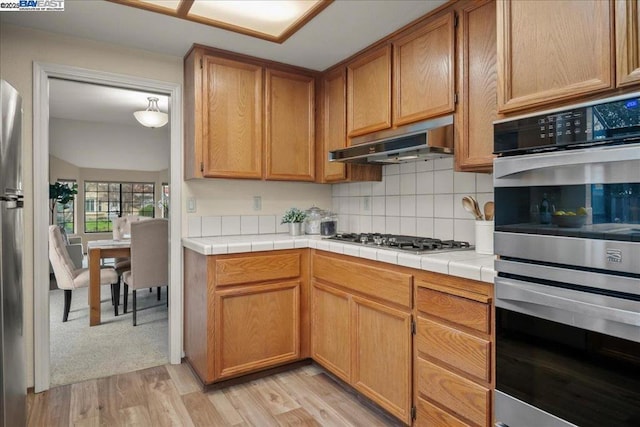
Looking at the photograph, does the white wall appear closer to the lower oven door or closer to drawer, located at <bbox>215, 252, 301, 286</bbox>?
drawer, located at <bbox>215, 252, 301, 286</bbox>

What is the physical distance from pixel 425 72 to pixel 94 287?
3500mm

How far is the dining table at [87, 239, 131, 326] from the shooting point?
351 cm

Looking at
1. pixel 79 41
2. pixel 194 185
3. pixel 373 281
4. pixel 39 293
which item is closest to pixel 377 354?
pixel 373 281

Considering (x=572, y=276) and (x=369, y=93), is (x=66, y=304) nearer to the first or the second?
(x=369, y=93)

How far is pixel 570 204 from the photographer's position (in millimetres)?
1147

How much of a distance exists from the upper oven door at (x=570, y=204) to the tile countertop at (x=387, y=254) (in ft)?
0.55

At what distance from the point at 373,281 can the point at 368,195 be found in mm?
1096

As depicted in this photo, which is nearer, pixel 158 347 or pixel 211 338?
pixel 211 338

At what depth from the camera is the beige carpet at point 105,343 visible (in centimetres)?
260

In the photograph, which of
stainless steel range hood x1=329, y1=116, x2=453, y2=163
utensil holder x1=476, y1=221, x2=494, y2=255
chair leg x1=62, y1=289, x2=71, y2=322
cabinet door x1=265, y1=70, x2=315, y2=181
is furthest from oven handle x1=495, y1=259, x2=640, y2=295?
chair leg x1=62, y1=289, x2=71, y2=322

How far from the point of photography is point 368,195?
2.95 metres

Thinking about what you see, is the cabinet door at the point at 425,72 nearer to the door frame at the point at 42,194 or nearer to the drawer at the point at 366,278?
the drawer at the point at 366,278

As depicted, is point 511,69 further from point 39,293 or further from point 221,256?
point 39,293

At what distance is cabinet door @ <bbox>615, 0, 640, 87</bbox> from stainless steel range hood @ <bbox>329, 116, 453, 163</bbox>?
2.80ft
